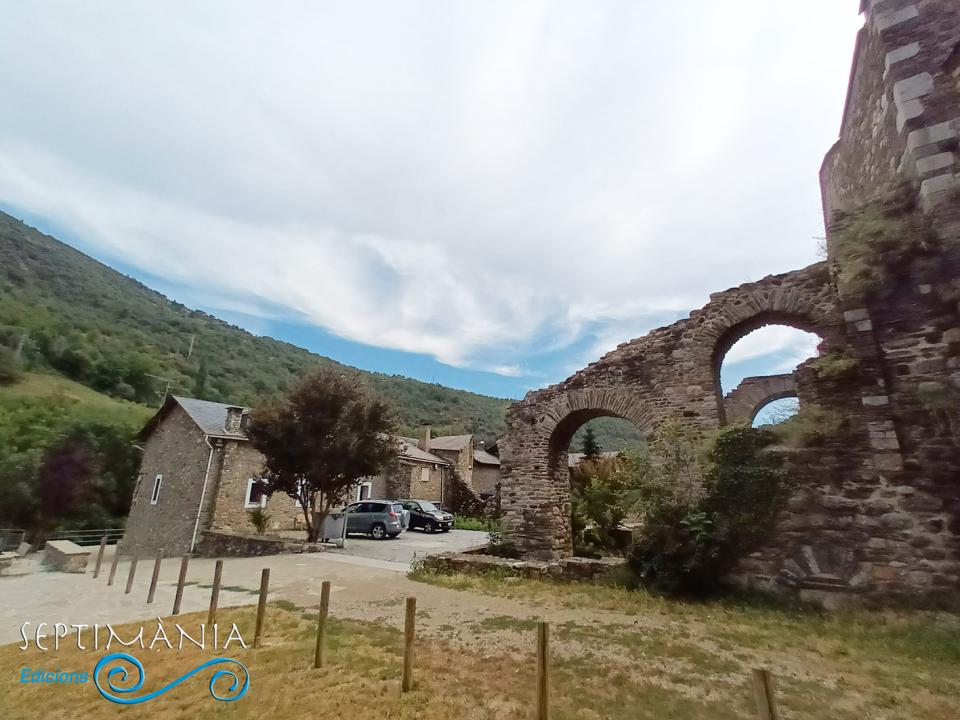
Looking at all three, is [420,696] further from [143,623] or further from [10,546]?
[10,546]

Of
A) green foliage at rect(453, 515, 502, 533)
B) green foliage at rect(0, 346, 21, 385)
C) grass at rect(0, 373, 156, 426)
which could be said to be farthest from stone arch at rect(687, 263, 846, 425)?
green foliage at rect(0, 346, 21, 385)

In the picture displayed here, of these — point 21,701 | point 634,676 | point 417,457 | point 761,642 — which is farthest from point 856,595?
point 417,457

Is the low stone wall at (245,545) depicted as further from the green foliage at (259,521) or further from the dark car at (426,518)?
the dark car at (426,518)

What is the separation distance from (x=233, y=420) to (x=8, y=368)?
32.1 metres

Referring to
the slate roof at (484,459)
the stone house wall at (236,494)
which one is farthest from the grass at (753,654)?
the slate roof at (484,459)

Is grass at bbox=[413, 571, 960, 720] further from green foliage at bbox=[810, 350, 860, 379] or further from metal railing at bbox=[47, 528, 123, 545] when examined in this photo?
metal railing at bbox=[47, 528, 123, 545]

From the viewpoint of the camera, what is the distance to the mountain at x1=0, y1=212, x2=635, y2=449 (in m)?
44.8

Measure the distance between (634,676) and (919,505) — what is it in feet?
16.1

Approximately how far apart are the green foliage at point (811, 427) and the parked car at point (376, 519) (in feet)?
47.7

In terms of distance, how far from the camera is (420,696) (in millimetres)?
3908

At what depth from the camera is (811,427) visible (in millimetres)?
7059

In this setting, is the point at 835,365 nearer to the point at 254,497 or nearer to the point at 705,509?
the point at 705,509

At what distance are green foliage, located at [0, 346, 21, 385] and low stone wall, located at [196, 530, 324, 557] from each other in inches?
1325

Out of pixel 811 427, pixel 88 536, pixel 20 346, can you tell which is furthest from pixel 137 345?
pixel 811 427
